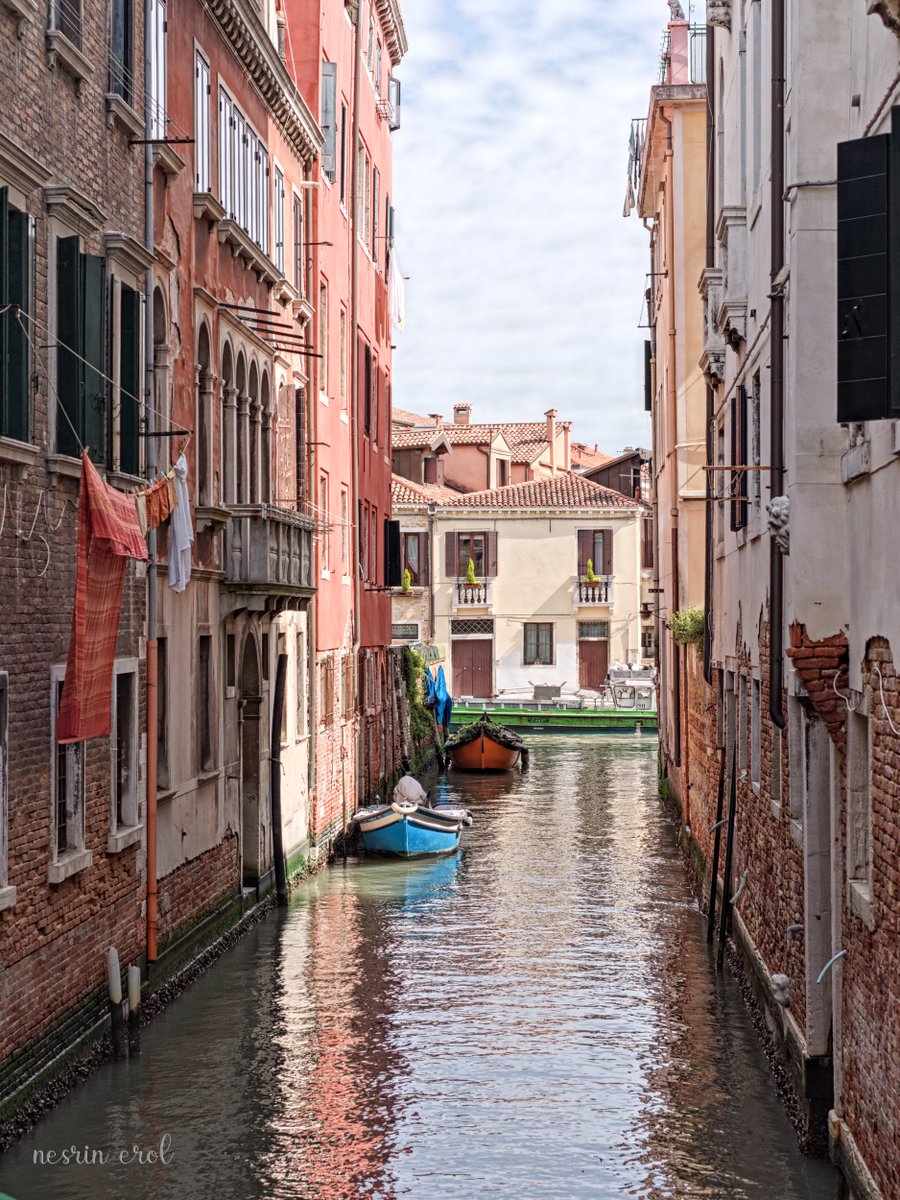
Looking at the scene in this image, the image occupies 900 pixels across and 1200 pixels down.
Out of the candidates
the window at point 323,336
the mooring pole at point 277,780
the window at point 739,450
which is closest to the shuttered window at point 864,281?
the window at point 739,450

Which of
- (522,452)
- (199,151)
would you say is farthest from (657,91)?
(522,452)

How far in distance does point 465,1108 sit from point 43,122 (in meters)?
6.94

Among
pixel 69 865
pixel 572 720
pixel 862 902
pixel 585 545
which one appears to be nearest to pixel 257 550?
pixel 69 865

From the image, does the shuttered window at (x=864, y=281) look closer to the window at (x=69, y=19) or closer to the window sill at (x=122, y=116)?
the window at (x=69, y=19)

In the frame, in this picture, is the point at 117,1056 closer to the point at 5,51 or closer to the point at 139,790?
the point at 139,790

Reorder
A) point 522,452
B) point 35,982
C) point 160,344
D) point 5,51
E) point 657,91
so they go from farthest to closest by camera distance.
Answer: point 522,452 → point 657,91 → point 160,344 → point 35,982 → point 5,51

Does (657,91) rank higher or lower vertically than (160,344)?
higher

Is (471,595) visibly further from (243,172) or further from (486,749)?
(243,172)

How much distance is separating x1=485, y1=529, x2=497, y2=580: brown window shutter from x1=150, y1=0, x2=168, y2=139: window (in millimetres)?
42112

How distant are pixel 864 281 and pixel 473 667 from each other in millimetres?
50180

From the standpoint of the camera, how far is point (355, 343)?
27.0 metres

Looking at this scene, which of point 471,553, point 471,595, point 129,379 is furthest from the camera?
point 471,553

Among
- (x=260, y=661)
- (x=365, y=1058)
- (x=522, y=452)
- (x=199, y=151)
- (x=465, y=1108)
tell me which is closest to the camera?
(x=465, y=1108)

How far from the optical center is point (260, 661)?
61.8ft
